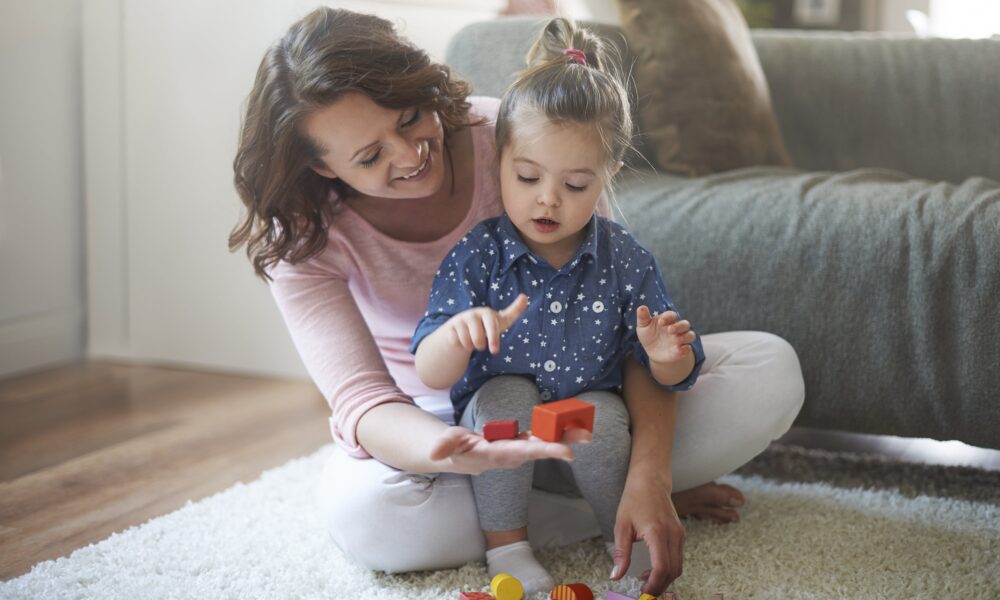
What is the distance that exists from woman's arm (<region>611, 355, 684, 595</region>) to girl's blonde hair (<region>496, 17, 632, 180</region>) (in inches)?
10.4

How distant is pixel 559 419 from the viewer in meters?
0.91

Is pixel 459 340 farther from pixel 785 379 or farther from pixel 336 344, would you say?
pixel 785 379

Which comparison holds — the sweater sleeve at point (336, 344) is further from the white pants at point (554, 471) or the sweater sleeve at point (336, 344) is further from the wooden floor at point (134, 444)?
the wooden floor at point (134, 444)

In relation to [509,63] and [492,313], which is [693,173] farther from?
[492,313]

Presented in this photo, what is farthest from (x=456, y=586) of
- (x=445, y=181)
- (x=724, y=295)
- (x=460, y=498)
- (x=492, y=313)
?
(x=724, y=295)

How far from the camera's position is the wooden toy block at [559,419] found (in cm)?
91

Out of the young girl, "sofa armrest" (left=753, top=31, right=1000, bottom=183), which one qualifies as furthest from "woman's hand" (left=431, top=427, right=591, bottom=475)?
"sofa armrest" (left=753, top=31, right=1000, bottom=183)

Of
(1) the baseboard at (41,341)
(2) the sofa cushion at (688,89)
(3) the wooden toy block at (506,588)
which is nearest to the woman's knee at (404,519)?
(3) the wooden toy block at (506,588)

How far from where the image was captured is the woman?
3.49ft

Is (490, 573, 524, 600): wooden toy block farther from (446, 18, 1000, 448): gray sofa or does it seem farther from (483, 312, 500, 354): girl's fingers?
(446, 18, 1000, 448): gray sofa

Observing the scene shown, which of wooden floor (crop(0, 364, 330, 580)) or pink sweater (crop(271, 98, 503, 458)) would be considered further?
wooden floor (crop(0, 364, 330, 580))

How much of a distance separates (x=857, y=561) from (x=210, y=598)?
0.72 metres

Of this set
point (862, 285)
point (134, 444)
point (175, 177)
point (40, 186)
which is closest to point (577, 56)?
point (862, 285)

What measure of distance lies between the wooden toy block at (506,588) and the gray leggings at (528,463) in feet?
0.28
